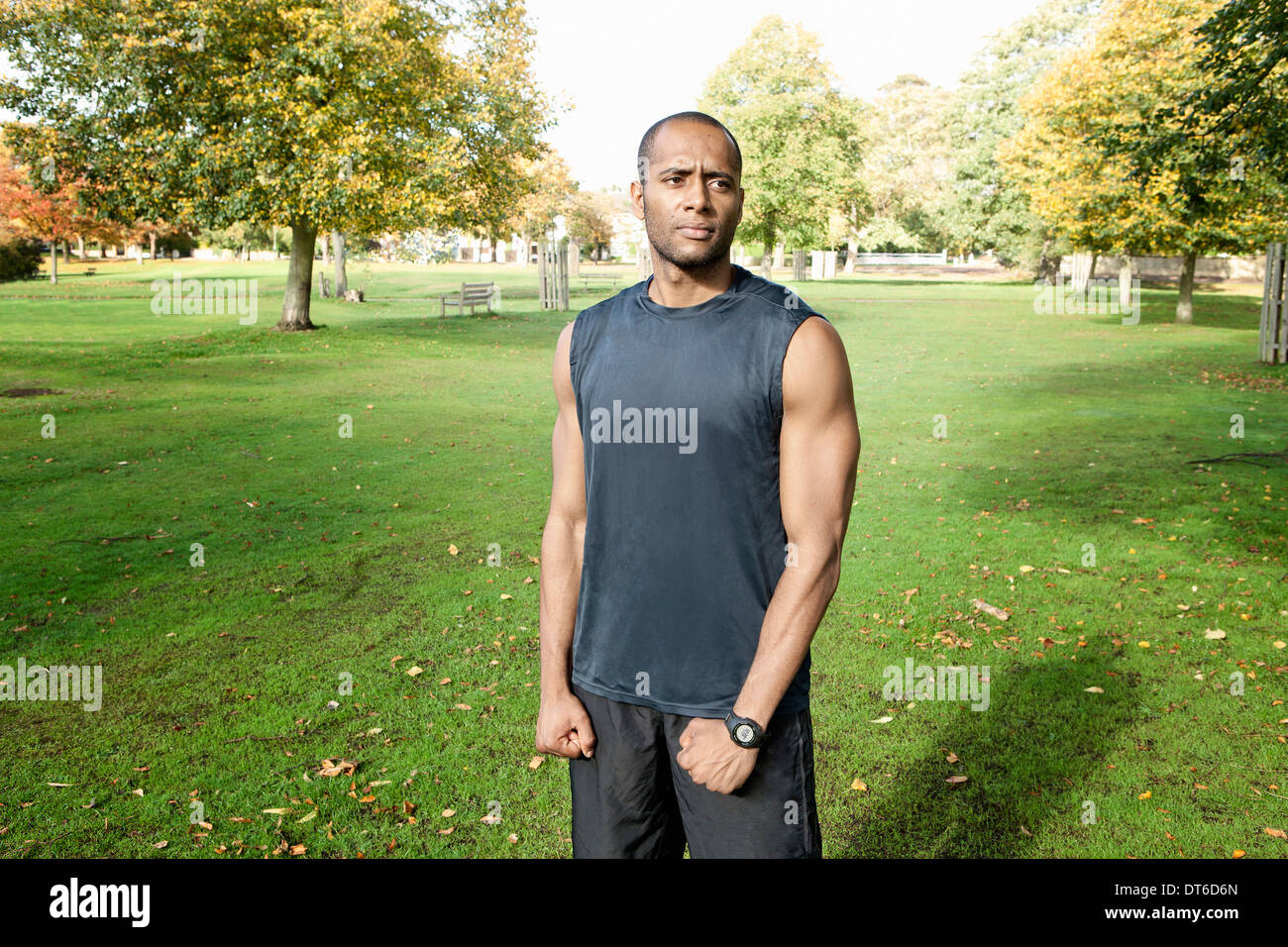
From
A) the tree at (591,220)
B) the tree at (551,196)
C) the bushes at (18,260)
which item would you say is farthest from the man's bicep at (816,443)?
the tree at (591,220)

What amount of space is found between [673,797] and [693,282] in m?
1.38

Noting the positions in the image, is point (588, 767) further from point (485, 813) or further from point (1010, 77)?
point (1010, 77)

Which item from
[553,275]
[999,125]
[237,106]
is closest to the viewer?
[237,106]

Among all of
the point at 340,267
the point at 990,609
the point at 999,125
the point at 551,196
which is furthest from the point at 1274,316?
the point at 551,196

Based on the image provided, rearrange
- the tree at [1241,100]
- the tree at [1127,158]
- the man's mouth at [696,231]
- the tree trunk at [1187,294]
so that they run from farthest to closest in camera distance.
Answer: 1. the tree trunk at [1187,294]
2. the tree at [1127,158]
3. the tree at [1241,100]
4. the man's mouth at [696,231]

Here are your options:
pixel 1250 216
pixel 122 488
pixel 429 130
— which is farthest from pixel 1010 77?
pixel 122 488

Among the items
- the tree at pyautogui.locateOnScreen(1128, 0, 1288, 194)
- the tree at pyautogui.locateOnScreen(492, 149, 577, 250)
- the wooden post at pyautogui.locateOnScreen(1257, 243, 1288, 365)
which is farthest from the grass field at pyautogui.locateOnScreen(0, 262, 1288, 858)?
the tree at pyautogui.locateOnScreen(492, 149, 577, 250)

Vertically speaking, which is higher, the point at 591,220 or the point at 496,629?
the point at 591,220

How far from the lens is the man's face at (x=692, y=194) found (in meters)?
2.55

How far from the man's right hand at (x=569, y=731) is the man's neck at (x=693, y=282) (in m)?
1.11

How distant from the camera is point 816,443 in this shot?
97.7 inches

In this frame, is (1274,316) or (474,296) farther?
(474,296)

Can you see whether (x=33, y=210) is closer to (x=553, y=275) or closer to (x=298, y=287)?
(x=553, y=275)

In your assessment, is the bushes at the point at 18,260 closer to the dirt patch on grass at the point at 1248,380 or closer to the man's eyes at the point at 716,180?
the dirt patch on grass at the point at 1248,380
